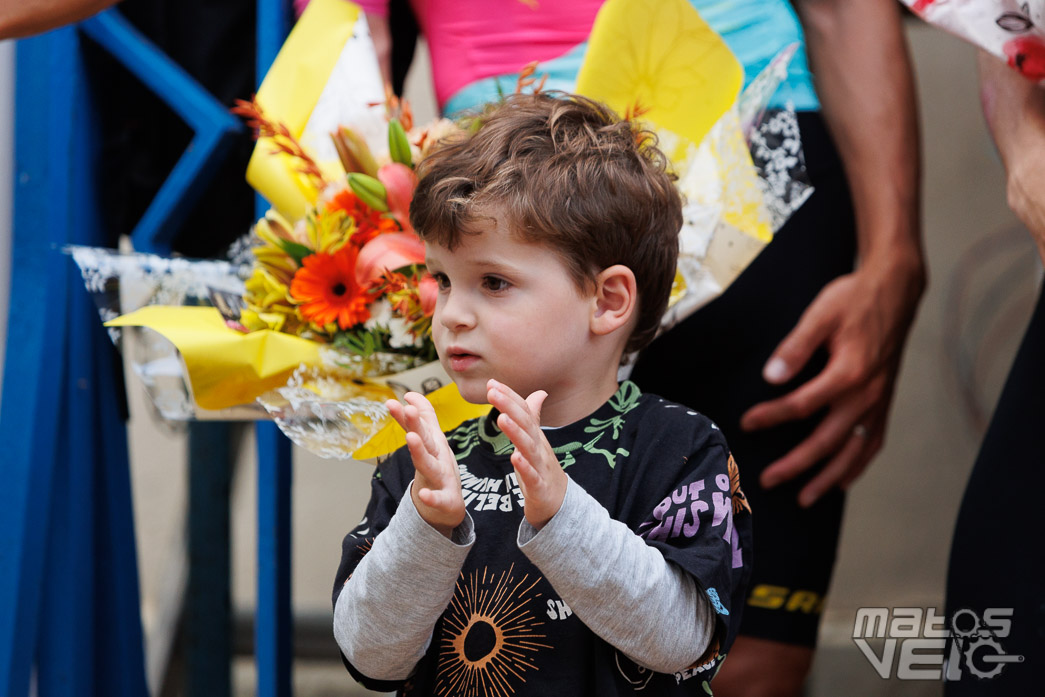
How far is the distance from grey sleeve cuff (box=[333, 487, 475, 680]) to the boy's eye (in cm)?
19

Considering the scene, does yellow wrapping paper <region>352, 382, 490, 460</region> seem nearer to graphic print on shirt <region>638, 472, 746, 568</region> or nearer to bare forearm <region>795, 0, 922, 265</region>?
graphic print on shirt <region>638, 472, 746, 568</region>

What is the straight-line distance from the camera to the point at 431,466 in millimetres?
773

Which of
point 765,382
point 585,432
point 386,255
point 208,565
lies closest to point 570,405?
point 585,432

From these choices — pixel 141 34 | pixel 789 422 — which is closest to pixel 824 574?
pixel 789 422

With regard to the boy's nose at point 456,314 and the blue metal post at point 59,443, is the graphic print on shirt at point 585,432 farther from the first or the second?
the blue metal post at point 59,443

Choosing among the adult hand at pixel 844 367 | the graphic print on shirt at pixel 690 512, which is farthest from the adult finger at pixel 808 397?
the graphic print on shirt at pixel 690 512

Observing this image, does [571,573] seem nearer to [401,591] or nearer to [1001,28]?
[401,591]

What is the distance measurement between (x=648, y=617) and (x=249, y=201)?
1141 mm

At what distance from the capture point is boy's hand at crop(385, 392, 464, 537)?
A: 77cm

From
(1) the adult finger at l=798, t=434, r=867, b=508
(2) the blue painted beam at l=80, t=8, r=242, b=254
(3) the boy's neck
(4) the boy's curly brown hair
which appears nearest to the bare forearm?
(1) the adult finger at l=798, t=434, r=867, b=508

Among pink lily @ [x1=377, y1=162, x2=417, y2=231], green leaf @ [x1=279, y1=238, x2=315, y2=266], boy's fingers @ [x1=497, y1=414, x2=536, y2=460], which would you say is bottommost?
boy's fingers @ [x1=497, y1=414, x2=536, y2=460]

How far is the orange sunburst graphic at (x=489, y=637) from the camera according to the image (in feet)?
2.86

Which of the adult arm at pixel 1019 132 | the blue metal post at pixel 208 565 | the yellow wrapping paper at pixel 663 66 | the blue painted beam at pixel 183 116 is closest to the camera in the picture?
the adult arm at pixel 1019 132

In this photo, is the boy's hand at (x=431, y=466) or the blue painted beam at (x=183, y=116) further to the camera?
the blue painted beam at (x=183, y=116)
